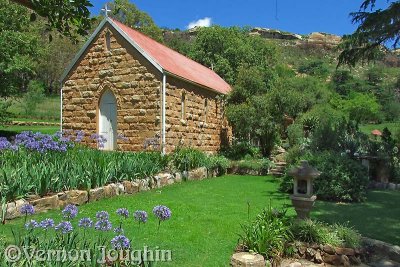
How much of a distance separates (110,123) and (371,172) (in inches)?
497

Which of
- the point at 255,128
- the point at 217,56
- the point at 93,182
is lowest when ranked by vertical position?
the point at 93,182

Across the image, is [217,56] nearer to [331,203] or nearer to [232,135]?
[232,135]

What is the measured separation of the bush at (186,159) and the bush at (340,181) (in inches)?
227

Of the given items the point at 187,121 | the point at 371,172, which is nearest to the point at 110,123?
the point at 187,121

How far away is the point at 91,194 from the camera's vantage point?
9812 millimetres

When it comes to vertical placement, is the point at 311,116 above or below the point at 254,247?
above

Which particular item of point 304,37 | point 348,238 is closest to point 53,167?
point 348,238

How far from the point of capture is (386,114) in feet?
185

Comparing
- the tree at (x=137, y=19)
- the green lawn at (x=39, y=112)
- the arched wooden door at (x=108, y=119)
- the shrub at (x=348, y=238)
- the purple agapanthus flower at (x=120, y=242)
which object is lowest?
the shrub at (x=348, y=238)

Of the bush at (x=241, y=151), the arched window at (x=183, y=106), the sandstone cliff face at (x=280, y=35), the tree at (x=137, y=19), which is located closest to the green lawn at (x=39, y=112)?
the tree at (x=137, y=19)

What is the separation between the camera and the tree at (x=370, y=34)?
13367 mm

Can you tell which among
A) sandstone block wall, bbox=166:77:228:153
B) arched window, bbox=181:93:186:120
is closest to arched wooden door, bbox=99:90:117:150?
sandstone block wall, bbox=166:77:228:153

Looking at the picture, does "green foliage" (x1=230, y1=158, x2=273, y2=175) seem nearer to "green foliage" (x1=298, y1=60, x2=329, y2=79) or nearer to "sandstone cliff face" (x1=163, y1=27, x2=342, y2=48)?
"green foliage" (x1=298, y1=60, x2=329, y2=79)

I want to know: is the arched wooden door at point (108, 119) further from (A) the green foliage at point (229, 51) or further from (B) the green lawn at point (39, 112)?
(B) the green lawn at point (39, 112)
